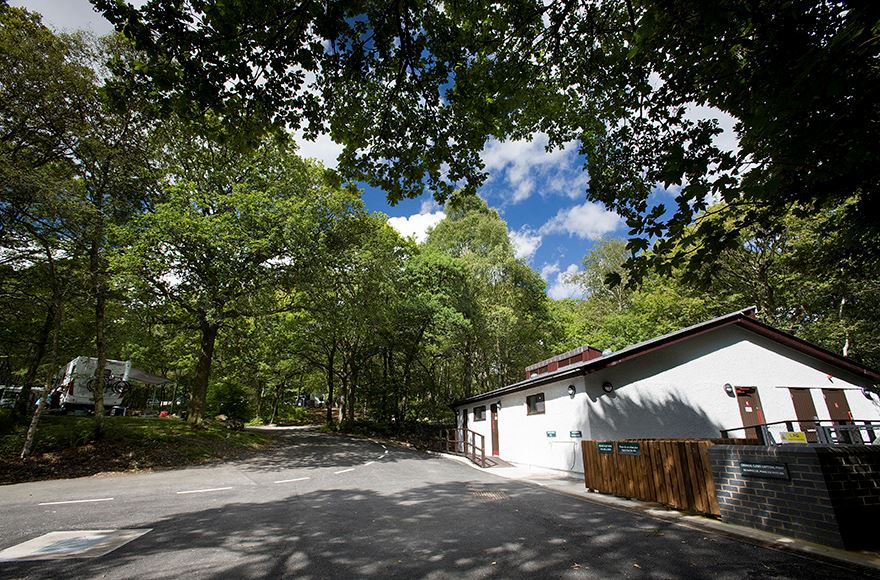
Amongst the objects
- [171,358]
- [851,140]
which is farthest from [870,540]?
[171,358]

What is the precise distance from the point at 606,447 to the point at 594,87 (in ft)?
26.6

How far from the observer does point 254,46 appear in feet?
15.1

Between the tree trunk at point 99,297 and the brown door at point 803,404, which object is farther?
the brown door at point 803,404

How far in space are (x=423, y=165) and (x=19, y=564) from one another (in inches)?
299

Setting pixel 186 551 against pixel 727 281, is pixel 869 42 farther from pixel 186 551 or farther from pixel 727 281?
pixel 727 281

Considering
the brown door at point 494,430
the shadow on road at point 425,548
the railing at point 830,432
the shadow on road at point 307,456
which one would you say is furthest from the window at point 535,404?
the shadow on road at point 425,548

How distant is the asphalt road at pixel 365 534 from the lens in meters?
4.55

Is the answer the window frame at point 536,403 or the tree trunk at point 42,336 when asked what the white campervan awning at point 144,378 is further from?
the window frame at point 536,403

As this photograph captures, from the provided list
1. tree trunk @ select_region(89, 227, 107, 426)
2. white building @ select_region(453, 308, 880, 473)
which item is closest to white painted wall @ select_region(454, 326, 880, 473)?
white building @ select_region(453, 308, 880, 473)

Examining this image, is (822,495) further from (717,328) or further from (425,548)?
(717,328)

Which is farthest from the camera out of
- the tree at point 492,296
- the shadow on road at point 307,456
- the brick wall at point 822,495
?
the tree at point 492,296

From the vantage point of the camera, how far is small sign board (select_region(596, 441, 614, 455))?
9.36 metres

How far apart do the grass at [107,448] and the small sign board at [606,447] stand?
1433 centimetres

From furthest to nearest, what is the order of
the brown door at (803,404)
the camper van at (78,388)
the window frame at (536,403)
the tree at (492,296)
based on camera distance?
the tree at (492,296) → the camper van at (78,388) → the window frame at (536,403) → the brown door at (803,404)
